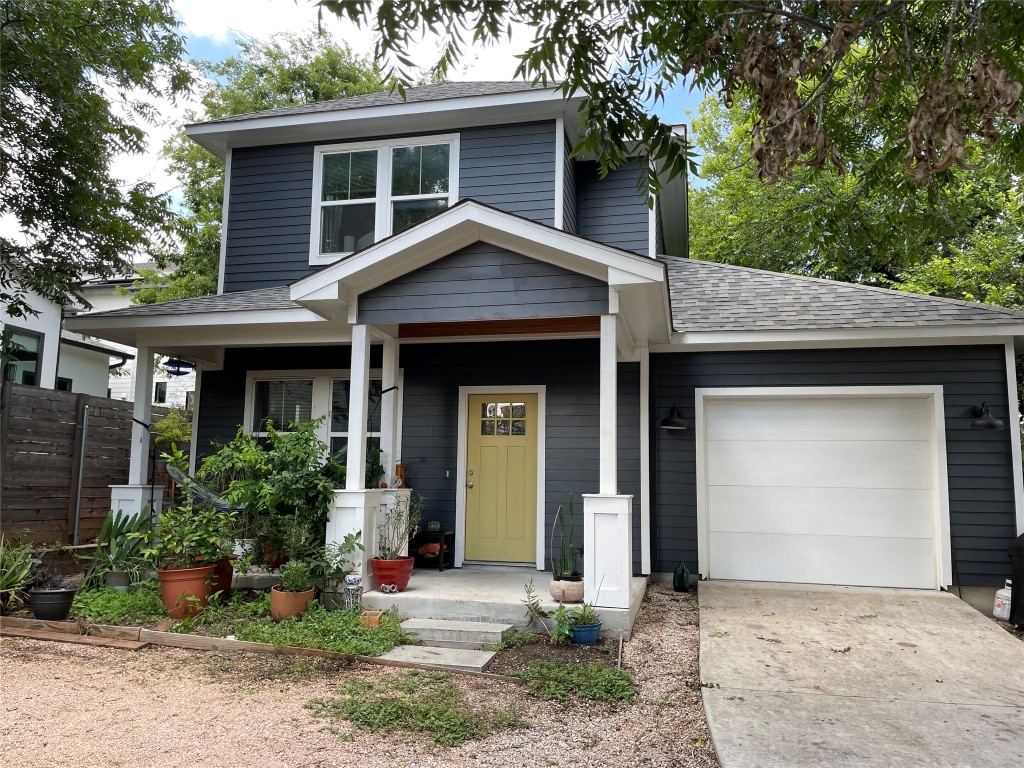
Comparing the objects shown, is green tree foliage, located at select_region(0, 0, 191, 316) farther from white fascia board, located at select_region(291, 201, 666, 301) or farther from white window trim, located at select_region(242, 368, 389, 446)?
white fascia board, located at select_region(291, 201, 666, 301)

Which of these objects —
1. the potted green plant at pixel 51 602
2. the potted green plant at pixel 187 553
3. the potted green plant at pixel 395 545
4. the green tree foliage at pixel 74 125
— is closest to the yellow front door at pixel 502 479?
the potted green plant at pixel 395 545

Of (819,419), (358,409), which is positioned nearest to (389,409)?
(358,409)

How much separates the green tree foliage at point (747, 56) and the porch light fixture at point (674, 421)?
3677 mm

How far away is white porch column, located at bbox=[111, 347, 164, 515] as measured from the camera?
7.30 metres

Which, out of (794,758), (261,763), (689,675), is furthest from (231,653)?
(794,758)

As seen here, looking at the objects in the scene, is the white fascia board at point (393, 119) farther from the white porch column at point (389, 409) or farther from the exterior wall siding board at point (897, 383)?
the exterior wall siding board at point (897, 383)

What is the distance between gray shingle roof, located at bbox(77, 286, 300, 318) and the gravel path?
11.1 feet

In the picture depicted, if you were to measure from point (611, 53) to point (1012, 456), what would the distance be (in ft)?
18.5

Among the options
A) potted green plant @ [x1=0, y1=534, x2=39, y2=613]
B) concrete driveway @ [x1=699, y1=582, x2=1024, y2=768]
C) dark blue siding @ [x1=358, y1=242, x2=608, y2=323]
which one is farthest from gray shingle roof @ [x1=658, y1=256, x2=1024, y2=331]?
potted green plant @ [x1=0, y1=534, x2=39, y2=613]

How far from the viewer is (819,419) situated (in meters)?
7.23

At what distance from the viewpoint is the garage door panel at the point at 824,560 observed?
689 cm

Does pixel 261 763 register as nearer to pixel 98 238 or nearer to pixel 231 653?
pixel 231 653

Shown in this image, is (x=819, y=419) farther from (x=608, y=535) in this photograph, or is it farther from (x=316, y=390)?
(x=316, y=390)

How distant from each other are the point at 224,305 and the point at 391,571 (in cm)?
359
